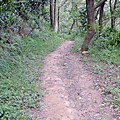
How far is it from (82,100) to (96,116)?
0.69 m

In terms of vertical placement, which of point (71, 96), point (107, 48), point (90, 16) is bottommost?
point (71, 96)

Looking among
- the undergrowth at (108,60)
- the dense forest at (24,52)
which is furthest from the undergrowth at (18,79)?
the undergrowth at (108,60)

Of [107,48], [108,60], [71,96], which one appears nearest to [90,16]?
[107,48]

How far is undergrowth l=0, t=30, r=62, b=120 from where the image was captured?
4281mm

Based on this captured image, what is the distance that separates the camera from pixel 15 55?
7617mm

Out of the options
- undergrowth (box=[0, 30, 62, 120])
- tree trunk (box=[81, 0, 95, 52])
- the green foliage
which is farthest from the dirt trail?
tree trunk (box=[81, 0, 95, 52])

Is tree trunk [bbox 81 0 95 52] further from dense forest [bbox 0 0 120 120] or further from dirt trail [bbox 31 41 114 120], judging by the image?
dirt trail [bbox 31 41 114 120]

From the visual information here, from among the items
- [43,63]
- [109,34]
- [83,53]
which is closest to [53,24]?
[109,34]

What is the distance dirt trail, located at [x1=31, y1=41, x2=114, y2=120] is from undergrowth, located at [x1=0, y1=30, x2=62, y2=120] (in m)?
0.27

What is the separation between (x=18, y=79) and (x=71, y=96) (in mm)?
1519

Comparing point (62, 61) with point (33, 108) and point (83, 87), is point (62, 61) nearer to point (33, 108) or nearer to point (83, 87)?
point (83, 87)

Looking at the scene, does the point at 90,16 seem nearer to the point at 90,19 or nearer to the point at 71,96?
the point at 90,19

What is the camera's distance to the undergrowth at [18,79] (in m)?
4.28

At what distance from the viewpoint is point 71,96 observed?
5160 mm
